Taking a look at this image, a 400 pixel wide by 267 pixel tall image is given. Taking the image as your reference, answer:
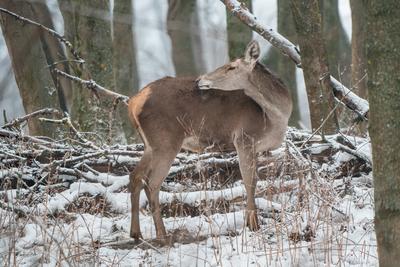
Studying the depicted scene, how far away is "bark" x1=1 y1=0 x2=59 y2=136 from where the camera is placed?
1087cm

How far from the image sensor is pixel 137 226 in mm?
6176

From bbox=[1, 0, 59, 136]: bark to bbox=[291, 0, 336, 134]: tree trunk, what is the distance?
4643 mm

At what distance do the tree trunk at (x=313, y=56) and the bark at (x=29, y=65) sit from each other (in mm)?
4643

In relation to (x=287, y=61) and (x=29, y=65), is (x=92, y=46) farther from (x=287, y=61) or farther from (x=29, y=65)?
(x=287, y=61)

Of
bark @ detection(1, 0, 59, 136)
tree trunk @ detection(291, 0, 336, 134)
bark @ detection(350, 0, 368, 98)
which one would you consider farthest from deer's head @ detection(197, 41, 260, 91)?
bark @ detection(350, 0, 368, 98)

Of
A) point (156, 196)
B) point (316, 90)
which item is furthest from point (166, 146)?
point (316, 90)

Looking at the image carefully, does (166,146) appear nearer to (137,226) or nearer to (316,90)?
(137,226)

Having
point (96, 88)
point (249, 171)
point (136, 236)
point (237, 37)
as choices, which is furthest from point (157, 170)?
point (237, 37)

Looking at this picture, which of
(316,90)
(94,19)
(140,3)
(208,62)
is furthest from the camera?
(140,3)

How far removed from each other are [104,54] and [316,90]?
4.09m

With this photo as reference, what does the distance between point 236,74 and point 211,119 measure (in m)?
0.69

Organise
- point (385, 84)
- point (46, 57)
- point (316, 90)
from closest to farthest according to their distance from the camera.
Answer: point (385, 84), point (316, 90), point (46, 57)

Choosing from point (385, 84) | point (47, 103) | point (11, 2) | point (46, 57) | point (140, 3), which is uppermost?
point (140, 3)

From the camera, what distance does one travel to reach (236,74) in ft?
24.9
